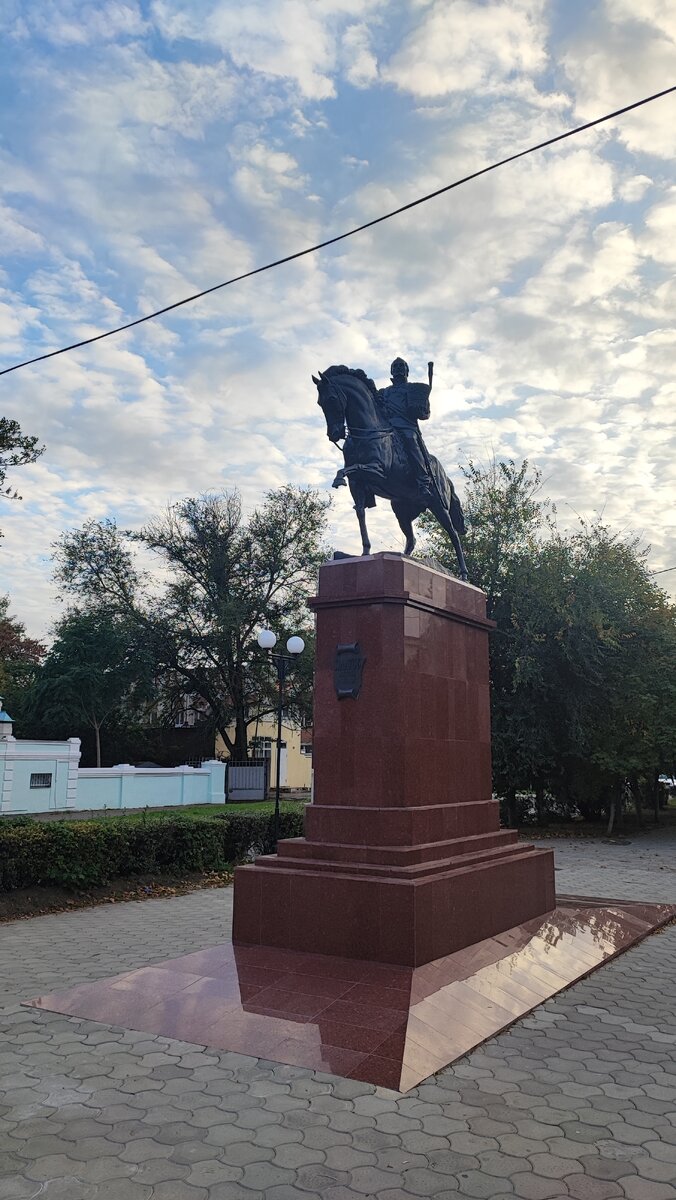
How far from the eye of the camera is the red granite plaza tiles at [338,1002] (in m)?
4.75

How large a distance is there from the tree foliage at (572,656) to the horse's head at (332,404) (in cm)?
1336

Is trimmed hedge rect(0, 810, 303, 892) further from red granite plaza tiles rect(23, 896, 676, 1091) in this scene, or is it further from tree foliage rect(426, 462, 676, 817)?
tree foliage rect(426, 462, 676, 817)

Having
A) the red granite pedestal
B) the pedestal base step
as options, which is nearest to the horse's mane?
the red granite pedestal

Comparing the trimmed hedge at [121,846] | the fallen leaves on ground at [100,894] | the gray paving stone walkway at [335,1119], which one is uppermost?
the trimmed hedge at [121,846]

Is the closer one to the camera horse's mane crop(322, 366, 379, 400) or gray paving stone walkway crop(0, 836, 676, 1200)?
gray paving stone walkway crop(0, 836, 676, 1200)

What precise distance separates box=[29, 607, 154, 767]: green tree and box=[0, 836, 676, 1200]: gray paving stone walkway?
27.8 metres

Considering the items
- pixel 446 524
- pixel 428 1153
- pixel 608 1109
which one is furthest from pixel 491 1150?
pixel 446 524

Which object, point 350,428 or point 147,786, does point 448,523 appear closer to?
point 350,428

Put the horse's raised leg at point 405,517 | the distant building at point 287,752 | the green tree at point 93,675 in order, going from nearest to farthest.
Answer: the horse's raised leg at point 405,517 → the green tree at point 93,675 → the distant building at point 287,752

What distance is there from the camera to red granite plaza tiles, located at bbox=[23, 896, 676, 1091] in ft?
15.6

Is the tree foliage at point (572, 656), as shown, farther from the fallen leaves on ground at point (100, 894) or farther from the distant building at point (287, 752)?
the distant building at point (287, 752)

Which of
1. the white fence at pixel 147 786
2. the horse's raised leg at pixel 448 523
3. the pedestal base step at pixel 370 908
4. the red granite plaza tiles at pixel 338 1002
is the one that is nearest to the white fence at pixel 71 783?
the white fence at pixel 147 786

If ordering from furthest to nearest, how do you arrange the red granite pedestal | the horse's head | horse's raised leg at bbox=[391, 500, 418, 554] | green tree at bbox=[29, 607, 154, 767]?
green tree at bbox=[29, 607, 154, 767]
horse's raised leg at bbox=[391, 500, 418, 554]
the horse's head
the red granite pedestal

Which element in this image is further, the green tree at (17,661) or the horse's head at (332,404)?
the green tree at (17,661)
